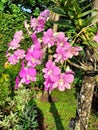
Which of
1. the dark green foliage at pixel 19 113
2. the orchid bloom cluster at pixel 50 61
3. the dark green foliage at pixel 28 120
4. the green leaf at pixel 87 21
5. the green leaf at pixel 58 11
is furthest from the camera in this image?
the dark green foliage at pixel 28 120

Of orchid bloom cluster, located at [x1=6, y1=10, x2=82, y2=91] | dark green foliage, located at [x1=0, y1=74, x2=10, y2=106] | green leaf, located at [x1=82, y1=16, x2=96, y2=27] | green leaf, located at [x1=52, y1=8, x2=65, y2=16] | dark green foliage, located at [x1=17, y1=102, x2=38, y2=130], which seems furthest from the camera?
dark green foliage, located at [x1=0, y1=74, x2=10, y2=106]

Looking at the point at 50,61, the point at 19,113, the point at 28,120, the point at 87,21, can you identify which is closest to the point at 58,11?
the point at 87,21

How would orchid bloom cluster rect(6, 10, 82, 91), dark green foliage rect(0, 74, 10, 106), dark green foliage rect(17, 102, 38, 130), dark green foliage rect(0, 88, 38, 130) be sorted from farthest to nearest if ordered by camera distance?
dark green foliage rect(0, 74, 10, 106) → dark green foliage rect(17, 102, 38, 130) → dark green foliage rect(0, 88, 38, 130) → orchid bloom cluster rect(6, 10, 82, 91)

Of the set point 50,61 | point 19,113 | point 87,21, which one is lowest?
point 19,113

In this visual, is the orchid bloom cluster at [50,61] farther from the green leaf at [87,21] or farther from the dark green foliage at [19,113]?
the dark green foliage at [19,113]

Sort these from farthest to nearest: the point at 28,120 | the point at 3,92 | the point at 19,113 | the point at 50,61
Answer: the point at 3,92 → the point at 19,113 → the point at 28,120 → the point at 50,61

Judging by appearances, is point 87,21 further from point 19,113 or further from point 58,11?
point 19,113

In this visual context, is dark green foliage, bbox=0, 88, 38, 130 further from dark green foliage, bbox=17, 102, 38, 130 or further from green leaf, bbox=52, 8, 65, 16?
green leaf, bbox=52, 8, 65, 16

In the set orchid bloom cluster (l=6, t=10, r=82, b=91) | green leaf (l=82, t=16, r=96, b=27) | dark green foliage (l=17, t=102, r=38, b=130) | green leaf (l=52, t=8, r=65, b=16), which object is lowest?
dark green foliage (l=17, t=102, r=38, b=130)

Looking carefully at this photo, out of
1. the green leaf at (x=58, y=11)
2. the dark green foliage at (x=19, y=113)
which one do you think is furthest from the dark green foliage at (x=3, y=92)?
the green leaf at (x=58, y=11)

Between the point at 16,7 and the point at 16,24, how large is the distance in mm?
1014

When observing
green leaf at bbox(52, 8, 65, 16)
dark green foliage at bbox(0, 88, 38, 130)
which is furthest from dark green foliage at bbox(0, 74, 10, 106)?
green leaf at bbox(52, 8, 65, 16)

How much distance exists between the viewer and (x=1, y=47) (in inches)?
373

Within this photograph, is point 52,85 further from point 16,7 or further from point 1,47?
point 16,7
